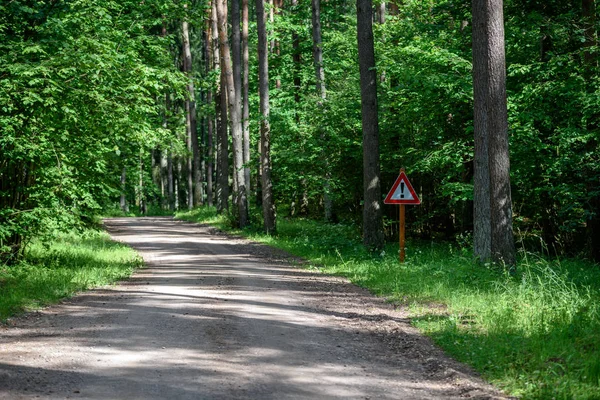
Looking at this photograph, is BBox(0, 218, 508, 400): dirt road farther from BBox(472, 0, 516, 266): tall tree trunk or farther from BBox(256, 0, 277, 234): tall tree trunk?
BBox(256, 0, 277, 234): tall tree trunk

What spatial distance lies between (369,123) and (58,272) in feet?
29.4

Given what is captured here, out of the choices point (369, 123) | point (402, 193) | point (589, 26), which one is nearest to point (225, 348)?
point (402, 193)

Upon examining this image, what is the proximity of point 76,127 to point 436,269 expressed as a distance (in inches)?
321

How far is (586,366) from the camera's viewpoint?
658cm

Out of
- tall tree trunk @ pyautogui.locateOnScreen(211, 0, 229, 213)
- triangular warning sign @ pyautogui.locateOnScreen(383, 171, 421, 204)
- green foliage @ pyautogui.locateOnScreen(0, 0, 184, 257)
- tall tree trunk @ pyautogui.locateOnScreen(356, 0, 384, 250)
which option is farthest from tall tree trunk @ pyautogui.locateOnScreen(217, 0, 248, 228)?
triangular warning sign @ pyautogui.locateOnScreen(383, 171, 421, 204)

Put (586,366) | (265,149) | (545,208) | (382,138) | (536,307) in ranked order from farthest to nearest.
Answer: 1. (265,149)
2. (382,138)
3. (545,208)
4. (536,307)
5. (586,366)

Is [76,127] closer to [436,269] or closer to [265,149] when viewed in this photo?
[436,269]

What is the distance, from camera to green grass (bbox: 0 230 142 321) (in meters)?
11.6

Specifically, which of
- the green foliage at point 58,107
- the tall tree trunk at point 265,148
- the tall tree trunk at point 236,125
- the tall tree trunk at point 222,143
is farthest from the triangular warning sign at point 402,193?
the tall tree trunk at point 222,143

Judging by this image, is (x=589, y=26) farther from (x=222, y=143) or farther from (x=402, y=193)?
(x=222, y=143)

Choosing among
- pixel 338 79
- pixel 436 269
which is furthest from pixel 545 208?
pixel 338 79

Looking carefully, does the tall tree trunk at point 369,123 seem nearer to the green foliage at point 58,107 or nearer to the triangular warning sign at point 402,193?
the triangular warning sign at point 402,193

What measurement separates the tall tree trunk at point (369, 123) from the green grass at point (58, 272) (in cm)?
651

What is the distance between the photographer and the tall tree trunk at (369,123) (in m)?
18.7
